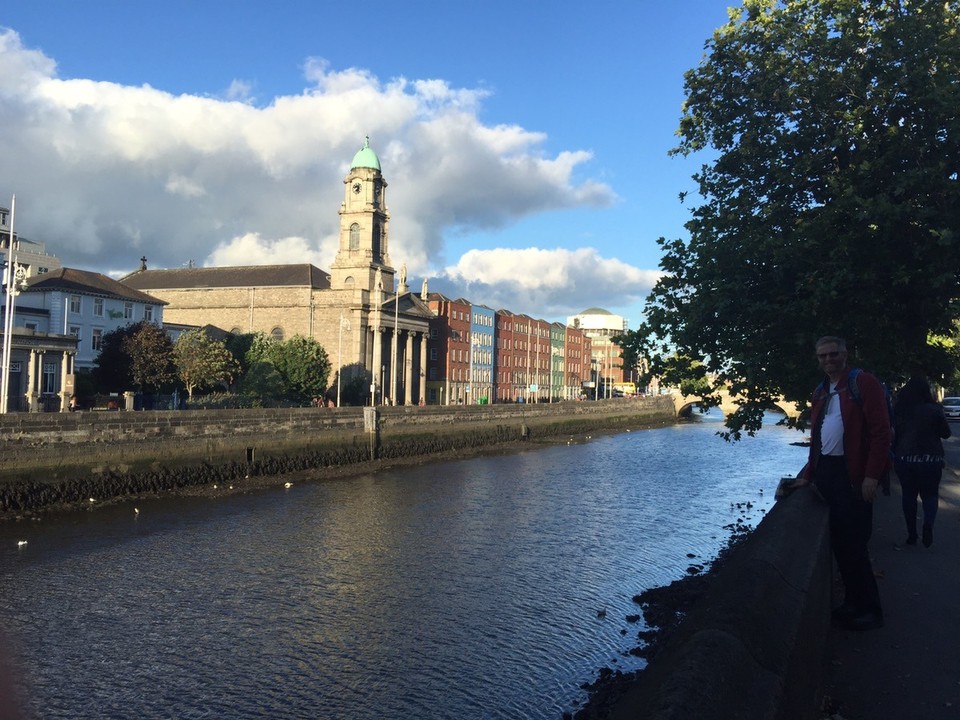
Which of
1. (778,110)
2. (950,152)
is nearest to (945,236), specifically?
(950,152)

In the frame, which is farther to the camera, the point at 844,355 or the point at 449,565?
the point at 449,565

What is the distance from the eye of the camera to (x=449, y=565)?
57.3 feet

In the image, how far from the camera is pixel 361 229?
3310 inches

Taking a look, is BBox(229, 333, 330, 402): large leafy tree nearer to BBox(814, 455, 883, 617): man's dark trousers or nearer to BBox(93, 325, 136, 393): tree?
BBox(93, 325, 136, 393): tree

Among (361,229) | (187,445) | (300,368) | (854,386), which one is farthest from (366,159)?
(854,386)

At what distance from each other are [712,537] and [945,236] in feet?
39.3

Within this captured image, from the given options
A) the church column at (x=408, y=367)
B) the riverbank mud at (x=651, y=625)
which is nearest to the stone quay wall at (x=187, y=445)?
the riverbank mud at (x=651, y=625)

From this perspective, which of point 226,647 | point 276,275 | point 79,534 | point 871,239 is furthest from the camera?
point 276,275

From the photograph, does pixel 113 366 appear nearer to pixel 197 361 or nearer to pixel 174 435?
pixel 197 361

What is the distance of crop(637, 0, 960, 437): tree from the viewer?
1264cm

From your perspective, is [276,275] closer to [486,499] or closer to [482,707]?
[486,499]

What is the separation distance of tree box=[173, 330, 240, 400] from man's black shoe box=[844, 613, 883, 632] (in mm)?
50174

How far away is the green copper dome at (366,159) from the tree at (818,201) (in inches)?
2795

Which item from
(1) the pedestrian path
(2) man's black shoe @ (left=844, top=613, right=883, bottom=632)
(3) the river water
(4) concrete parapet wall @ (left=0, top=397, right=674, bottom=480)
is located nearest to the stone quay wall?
(4) concrete parapet wall @ (left=0, top=397, right=674, bottom=480)
